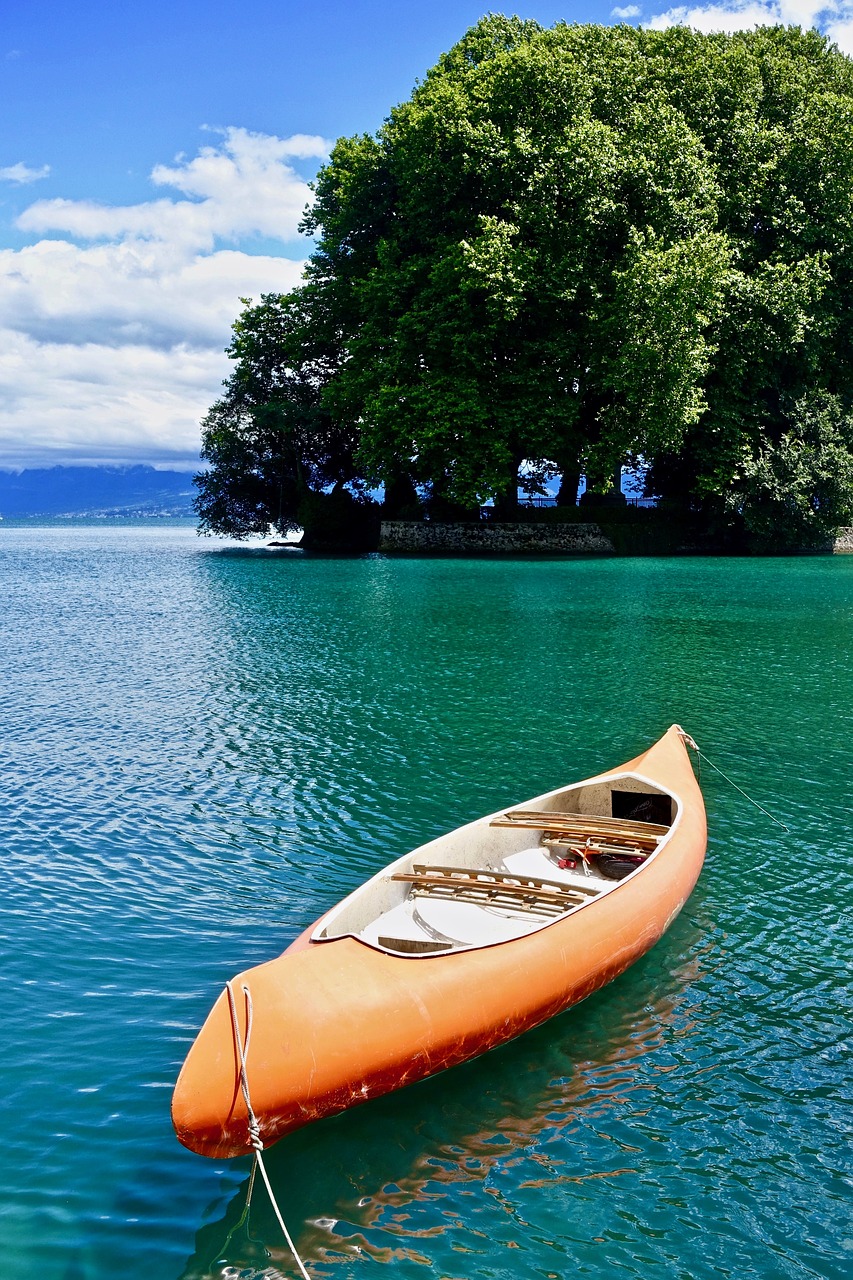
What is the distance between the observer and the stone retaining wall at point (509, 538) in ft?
172

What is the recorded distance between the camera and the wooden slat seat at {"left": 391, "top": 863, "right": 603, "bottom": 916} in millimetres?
8000

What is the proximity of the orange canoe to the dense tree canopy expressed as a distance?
36209mm

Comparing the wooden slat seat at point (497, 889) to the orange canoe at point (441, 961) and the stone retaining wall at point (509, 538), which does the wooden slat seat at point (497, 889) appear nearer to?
the orange canoe at point (441, 961)

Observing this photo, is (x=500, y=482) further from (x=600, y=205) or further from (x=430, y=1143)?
(x=430, y=1143)

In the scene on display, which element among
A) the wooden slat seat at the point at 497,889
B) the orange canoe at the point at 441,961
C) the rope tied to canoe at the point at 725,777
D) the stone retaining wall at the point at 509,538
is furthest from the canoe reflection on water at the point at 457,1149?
the stone retaining wall at the point at 509,538

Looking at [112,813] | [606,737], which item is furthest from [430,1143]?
[606,737]

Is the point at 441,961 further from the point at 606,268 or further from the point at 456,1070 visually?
the point at 606,268

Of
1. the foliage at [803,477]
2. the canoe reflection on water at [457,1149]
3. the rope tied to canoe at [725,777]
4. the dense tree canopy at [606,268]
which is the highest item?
the dense tree canopy at [606,268]

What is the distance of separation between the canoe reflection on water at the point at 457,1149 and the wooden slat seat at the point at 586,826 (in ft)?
6.24

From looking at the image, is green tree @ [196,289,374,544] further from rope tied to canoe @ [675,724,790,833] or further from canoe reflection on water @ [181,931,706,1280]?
canoe reflection on water @ [181,931,706,1280]

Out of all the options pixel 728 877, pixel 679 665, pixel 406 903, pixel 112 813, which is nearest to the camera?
→ pixel 406 903

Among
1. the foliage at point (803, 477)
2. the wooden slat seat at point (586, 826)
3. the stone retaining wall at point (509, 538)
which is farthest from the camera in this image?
the stone retaining wall at point (509, 538)

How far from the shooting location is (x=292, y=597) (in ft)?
113

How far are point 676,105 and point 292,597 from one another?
99.8 ft
